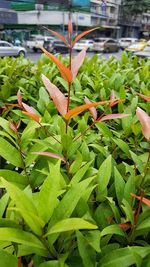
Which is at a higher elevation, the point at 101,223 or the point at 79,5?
the point at 79,5

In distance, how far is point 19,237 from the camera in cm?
79

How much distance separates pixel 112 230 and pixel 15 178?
385 millimetres

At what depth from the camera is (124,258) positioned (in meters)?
0.86

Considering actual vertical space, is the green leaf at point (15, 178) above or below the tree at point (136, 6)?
below

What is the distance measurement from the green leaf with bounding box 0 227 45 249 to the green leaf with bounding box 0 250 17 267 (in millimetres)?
64

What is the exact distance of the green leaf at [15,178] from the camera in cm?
113

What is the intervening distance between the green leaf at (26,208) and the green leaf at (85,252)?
0.42 feet

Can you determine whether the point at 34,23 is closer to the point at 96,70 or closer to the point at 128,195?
the point at 96,70

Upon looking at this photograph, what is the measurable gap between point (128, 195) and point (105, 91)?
4.32ft

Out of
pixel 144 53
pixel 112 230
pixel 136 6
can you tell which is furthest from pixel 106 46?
pixel 112 230

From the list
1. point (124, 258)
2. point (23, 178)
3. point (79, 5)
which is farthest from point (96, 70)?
point (79, 5)

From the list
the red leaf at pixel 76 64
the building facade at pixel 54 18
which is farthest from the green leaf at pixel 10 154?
the building facade at pixel 54 18

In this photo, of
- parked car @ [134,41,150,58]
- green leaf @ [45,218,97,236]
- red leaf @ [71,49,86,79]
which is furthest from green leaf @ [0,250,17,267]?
parked car @ [134,41,150,58]

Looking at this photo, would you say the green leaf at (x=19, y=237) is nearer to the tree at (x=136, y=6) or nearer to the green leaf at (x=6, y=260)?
the green leaf at (x=6, y=260)
